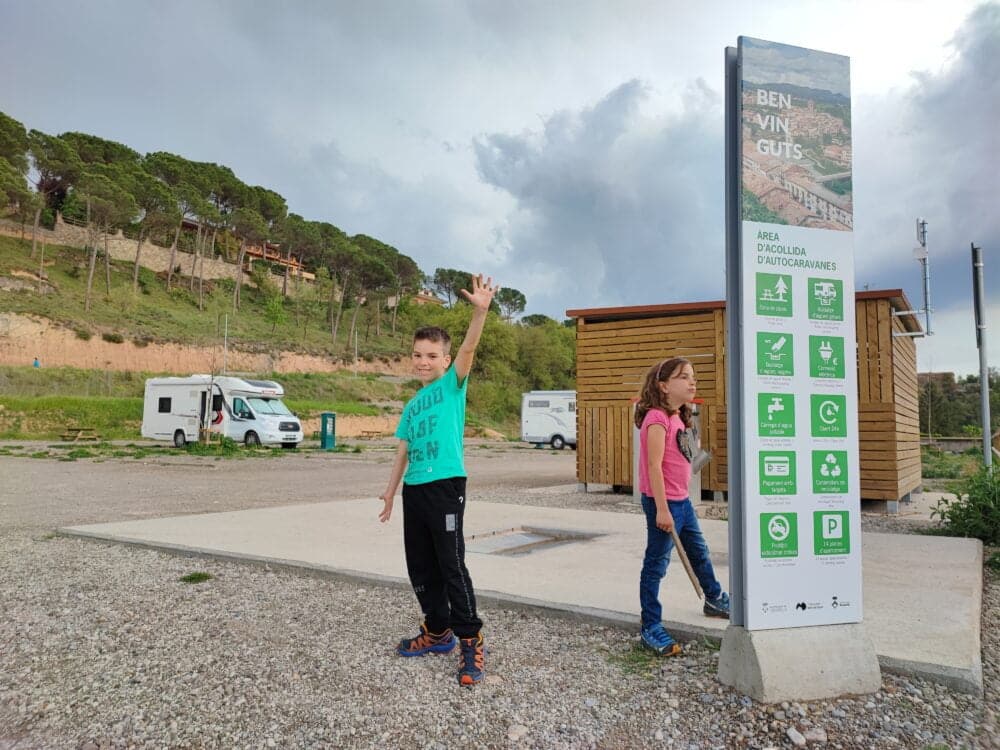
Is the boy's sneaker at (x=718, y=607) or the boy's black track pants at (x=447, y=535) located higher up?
the boy's black track pants at (x=447, y=535)

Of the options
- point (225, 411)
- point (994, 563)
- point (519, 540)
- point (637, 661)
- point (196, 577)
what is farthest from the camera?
point (225, 411)

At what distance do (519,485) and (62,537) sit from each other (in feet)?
28.2

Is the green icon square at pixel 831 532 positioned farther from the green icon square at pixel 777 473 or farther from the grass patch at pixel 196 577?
the grass patch at pixel 196 577

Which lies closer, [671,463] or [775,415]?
[775,415]

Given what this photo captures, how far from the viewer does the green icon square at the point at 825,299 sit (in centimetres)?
334

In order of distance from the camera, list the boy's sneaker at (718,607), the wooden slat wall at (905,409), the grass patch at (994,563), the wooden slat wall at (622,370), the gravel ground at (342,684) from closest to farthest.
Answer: the gravel ground at (342,684), the boy's sneaker at (718,607), the grass patch at (994,563), the wooden slat wall at (905,409), the wooden slat wall at (622,370)

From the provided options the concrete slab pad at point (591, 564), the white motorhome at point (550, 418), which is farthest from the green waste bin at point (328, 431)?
the concrete slab pad at point (591, 564)

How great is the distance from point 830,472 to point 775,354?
0.60 metres

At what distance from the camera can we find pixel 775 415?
10.6 feet

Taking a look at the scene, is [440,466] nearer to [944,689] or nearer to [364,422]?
[944,689]

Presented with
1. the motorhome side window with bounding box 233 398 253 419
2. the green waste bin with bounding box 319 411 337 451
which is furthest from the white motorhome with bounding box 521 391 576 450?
the motorhome side window with bounding box 233 398 253 419

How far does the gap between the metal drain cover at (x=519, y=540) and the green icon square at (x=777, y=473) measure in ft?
12.1

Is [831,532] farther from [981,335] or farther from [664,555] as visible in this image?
[981,335]

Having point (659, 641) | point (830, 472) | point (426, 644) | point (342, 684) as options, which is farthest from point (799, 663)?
point (342, 684)
